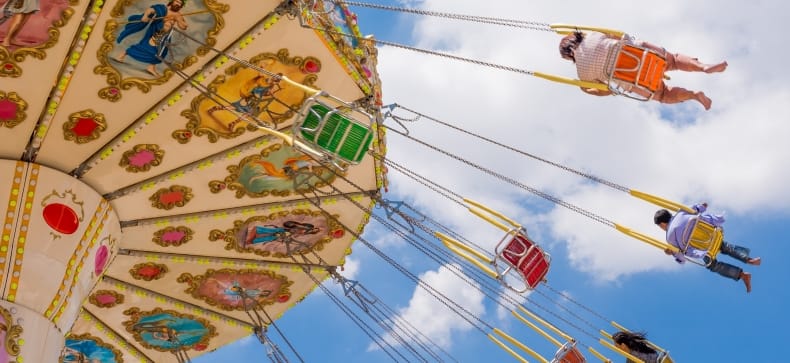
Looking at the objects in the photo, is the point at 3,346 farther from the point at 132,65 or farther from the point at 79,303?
the point at 132,65

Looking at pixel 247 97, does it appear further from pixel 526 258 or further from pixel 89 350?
pixel 89 350

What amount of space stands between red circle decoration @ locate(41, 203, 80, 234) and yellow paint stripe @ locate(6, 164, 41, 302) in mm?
202

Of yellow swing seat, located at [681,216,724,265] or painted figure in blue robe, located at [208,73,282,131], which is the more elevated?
yellow swing seat, located at [681,216,724,265]

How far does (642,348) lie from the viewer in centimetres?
1073

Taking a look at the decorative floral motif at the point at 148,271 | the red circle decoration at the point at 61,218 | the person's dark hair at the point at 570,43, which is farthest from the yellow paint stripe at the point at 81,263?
the person's dark hair at the point at 570,43

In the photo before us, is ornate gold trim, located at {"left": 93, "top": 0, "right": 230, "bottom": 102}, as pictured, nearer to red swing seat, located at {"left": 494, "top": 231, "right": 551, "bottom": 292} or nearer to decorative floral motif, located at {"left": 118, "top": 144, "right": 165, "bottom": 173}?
decorative floral motif, located at {"left": 118, "top": 144, "right": 165, "bottom": 173}

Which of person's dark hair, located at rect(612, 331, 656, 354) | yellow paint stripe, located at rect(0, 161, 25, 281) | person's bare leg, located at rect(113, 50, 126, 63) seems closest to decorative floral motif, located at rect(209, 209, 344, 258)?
yellow paint stripe, located at rect(0, 161, 25, 281)

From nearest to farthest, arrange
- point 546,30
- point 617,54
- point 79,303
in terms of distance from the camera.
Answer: point 617,54
point 546,30
point 79,303

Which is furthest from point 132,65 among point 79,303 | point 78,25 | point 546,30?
point 546,30

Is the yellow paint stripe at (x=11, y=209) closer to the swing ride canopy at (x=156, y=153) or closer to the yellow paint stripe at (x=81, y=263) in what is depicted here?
the swing ride canopy at (x=156, y=153)

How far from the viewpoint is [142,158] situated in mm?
11477

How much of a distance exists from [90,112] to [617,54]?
20.5 ft

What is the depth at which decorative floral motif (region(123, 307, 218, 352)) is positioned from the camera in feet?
46.5

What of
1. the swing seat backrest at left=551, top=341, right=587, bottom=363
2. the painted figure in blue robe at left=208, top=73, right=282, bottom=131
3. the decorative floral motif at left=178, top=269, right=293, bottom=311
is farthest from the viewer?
the decorative floral motif at left=178, top=269, right=293, bottom=311
